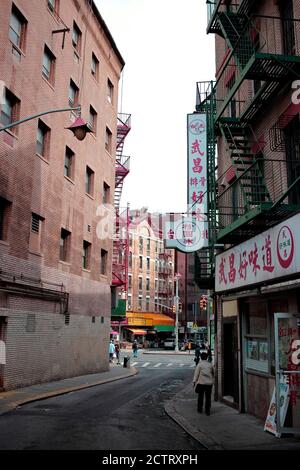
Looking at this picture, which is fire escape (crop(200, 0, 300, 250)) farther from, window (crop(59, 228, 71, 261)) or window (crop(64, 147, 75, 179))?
window (crop(64, 147, 75, 179))

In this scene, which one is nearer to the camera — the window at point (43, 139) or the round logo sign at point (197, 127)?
the round logo sign at point (197, 127)

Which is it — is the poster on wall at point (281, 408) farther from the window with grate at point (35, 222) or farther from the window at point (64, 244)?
the window at point (64, 244)

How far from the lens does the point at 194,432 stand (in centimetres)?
1026

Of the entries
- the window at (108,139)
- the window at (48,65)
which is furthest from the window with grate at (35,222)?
the window at (108,139)

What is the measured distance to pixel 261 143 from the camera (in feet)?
43.2

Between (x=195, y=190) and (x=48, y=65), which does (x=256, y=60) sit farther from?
(x=48, y=65)

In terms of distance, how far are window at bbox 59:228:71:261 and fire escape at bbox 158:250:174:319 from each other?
59.4 metres

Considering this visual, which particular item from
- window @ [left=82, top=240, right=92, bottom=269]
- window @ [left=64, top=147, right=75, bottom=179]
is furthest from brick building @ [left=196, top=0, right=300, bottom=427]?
window @ [left=82, top=240, right=92, bottom=269]

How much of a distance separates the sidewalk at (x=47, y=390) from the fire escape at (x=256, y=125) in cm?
794

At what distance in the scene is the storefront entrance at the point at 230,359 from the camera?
Answer: 1432 cm

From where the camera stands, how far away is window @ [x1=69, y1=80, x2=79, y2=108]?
24594 millimetres

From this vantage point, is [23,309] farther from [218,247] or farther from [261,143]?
[261,143]

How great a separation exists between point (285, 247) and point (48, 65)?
1652cm

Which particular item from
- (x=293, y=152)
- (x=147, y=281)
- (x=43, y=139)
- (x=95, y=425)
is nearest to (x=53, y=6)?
(x=43, y=139)
